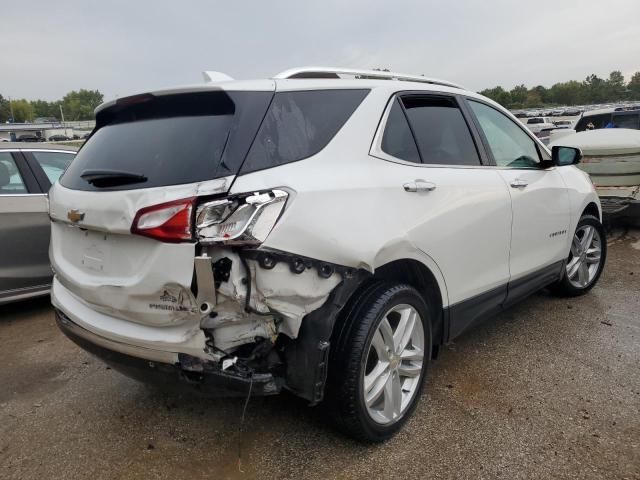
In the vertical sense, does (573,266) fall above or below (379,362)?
below

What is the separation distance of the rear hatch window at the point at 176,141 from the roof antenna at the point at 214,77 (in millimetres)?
125

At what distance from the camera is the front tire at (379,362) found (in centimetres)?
214

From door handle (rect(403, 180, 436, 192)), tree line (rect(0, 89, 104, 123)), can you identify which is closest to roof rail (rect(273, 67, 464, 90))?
door handle (rect(403, 180, 436, 192))

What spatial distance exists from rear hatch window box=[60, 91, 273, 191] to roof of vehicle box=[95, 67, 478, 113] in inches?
1.4

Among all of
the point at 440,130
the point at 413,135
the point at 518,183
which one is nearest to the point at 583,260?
the point at 518,183

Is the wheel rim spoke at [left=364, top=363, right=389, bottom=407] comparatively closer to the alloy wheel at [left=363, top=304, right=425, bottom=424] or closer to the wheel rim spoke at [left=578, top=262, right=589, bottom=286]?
the alloy wheel at [left=363, top=304, right=425, bottom=424]

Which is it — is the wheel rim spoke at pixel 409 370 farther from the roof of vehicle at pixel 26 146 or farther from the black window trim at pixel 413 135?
the roof of vehicle at pixel 26 146

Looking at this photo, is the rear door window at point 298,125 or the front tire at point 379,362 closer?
the rear door window at point 298,125

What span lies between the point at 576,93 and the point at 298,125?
110 meters

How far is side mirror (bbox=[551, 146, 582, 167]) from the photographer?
3.70 m

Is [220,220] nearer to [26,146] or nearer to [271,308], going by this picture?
[271,308]

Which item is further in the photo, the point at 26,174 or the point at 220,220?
the point at 26,174

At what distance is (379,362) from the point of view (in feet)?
7.72

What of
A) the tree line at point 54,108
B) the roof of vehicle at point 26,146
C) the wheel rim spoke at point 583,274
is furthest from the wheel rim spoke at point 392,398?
the tree line at point 54,108
